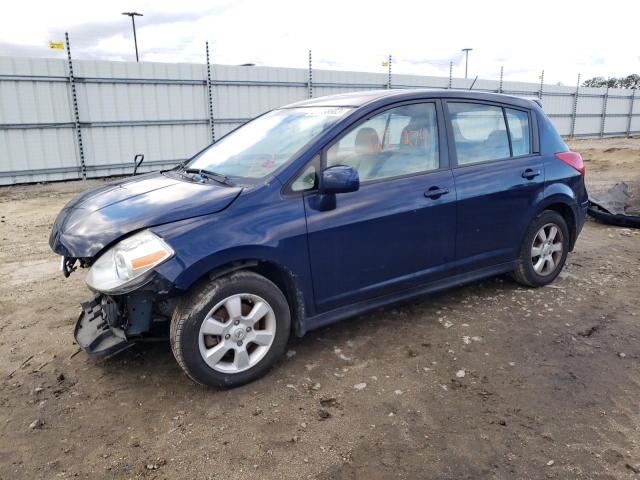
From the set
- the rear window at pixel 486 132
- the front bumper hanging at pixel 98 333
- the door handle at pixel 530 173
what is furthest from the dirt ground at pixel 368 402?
Result: the rear window at pixel 486 132

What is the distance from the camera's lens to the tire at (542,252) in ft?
14.8

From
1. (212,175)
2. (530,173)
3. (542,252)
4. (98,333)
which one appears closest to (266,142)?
(212,175)

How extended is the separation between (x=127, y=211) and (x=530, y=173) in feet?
10.7

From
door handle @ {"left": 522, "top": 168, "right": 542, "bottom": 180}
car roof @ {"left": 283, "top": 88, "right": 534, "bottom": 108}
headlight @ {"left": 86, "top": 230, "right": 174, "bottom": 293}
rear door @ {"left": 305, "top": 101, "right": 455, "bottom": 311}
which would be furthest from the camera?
door handle @ {"left": 522, "top": 168, "right": 542, "bottom": 180}

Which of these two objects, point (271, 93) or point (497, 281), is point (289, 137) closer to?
point (497, 281)

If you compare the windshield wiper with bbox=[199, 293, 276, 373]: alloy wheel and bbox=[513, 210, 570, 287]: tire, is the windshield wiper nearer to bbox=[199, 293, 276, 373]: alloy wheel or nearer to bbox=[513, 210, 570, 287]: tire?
bbox=[199, 293, 276, 373]: alloy wheel

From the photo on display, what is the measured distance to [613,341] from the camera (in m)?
3.70

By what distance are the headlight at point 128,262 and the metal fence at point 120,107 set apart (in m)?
10.0

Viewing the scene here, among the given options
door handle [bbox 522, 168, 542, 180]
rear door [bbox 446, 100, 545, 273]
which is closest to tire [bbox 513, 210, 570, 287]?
rear door [bbox 446, 100, 545, 273]

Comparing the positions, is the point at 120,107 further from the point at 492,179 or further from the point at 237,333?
the point at 237,333

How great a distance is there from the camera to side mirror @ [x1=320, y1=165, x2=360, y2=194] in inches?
121

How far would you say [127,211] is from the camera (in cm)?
303

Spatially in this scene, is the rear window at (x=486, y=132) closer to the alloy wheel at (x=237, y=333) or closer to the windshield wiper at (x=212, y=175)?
the windshield wiper at (x=212, y=175)

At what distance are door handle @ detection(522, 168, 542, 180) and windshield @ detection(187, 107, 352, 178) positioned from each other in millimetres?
1763
